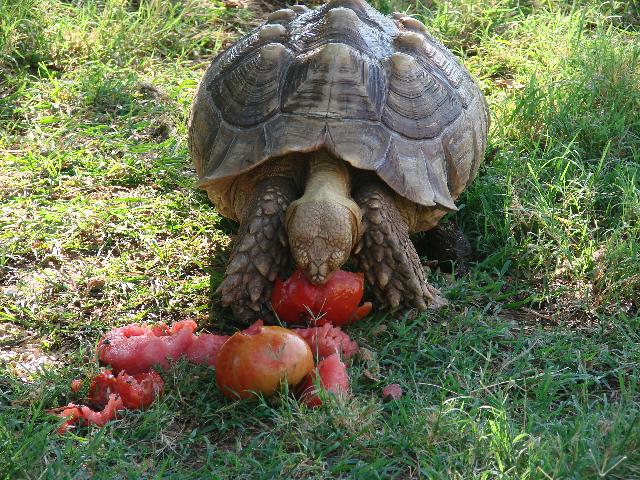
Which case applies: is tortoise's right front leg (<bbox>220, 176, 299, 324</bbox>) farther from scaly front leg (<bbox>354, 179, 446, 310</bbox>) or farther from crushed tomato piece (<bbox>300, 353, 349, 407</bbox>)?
crushed tomato piece (<bbox>300, 353, 349, 407</bbox>)

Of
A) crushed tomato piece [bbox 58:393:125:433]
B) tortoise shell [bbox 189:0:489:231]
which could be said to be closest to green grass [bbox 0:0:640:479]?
crushed tomato piece [bbox 58:393:125:433]

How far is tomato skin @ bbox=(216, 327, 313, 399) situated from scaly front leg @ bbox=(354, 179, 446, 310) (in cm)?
77

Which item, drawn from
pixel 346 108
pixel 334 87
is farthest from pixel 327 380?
pixel 334 87

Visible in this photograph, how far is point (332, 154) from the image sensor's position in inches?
157

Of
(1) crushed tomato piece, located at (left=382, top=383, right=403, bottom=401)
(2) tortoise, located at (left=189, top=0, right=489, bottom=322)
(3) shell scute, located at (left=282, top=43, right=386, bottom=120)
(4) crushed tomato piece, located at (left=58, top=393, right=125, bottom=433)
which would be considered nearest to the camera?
(4) crushed tomato piece, located at (left=58, top=393, right=125, bottom=433)

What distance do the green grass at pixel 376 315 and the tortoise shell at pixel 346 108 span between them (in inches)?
20.8

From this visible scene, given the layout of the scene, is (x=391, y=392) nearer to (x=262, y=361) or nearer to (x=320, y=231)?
(x=262, y=361)

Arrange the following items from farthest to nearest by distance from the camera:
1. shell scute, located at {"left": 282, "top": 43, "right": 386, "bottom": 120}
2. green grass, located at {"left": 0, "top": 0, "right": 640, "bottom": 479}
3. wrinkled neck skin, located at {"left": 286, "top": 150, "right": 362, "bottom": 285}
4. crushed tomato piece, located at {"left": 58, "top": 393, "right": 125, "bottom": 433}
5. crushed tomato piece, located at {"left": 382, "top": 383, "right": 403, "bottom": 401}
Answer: shell scute, located at {"left": 282, "top": 43, "right": 386, "bottom": 120} → wrinkled neck skin, located at {"left": 286, "top": 150, "right": 362, "bottom": 285} → crushed tomato piece, located at {"left": 382, "top": 383, "right": 403, "bottom": 401} → crushed tomato piece, located at {"left": 58, "top": 393, "right": 125, "bottom": 433} → green grass, located at {"left": 0, "top": 0, "right": 640, "bottom": 479}

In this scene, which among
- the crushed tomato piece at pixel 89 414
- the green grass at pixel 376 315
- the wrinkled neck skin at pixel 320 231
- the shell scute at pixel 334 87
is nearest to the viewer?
the green grass at pixel 376 315

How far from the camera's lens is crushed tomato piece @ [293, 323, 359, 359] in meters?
3.63

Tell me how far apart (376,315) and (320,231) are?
0.63m

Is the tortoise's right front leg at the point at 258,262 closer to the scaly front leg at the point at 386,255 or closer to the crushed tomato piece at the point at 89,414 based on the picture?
the scaly front leg at the point at 386,255

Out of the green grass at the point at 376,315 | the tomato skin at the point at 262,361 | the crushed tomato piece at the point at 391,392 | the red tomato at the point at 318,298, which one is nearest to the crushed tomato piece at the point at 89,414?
the green grass at the point at 376,315

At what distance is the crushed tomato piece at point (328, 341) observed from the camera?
3.63 metres
